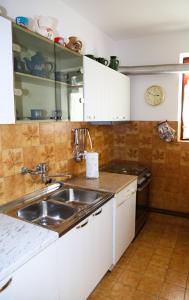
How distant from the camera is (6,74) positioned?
1.14 meters

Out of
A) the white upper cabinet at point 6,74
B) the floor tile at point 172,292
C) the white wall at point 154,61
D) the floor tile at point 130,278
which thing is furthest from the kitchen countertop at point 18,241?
the white wall at point 154,61

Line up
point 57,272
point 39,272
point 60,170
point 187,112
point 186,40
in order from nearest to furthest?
1. point 39,272
2. point 57,272
3. point 60,170
4. point 186,40
5. point 187,112

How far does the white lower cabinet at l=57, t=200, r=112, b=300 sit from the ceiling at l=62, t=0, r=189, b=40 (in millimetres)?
1776

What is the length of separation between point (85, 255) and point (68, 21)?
2.03 metres

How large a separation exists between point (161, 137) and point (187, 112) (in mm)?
472

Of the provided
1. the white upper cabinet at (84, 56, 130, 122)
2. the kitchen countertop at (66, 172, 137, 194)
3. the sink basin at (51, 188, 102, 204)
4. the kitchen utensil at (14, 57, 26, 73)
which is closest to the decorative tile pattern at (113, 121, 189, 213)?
the white upper cabinet at (84, 56, 130, 122)

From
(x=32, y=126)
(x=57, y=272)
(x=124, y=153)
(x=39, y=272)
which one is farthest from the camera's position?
(x=124, y=153)

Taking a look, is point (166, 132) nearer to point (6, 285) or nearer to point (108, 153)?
point (108, 153)

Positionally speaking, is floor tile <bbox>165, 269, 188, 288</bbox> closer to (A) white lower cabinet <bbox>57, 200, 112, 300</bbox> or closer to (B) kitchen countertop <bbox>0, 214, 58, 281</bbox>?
(A) white lower cabinet <bbox>57, 200, 112, 300</bbox>

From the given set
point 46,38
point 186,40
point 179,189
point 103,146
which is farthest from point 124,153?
point 46,38

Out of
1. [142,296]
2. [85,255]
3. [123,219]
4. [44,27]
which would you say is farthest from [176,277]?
[44,27]

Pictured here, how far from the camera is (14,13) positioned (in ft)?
5.11

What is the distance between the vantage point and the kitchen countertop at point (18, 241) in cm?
98

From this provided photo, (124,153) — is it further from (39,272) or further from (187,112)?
(39,272)
